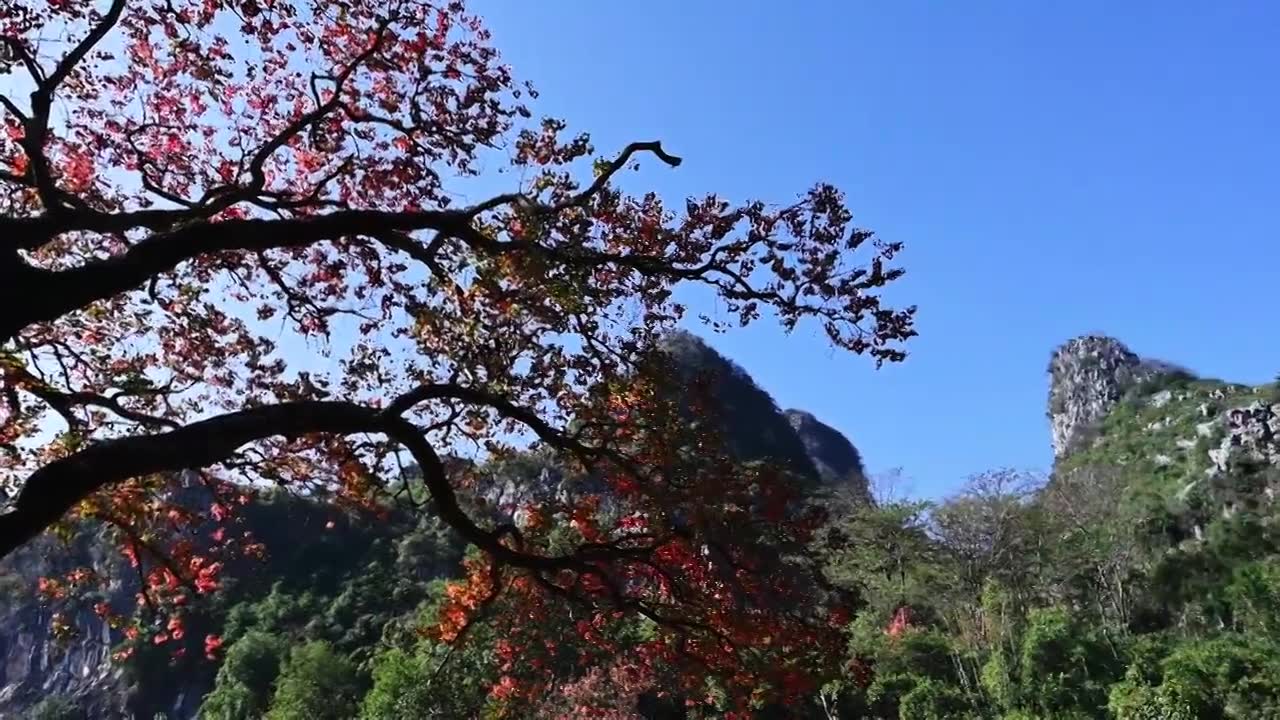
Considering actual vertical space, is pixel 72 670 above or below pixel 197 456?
above

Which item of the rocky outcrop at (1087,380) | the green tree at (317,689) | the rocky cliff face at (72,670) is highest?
the rocky outcrop at (1087,380)

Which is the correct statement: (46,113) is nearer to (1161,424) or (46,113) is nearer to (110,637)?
(1161,424)

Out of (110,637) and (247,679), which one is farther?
(110,637)

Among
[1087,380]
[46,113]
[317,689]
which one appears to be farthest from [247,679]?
[1087,380]

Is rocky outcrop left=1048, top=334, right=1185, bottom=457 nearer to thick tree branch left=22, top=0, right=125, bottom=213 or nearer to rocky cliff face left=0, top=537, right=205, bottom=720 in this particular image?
rocky cliff face left=0, top=537, right=205, bottom=720

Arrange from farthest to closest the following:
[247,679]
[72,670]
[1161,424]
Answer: [72,670] < [1161,424] < [247,679]

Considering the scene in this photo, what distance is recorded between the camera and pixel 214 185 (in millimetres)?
5859

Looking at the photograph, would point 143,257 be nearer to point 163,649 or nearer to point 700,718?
point 700,718

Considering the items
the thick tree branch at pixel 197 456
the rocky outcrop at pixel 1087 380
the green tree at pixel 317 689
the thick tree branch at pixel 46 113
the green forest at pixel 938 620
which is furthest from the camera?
the rocky outcrop at pixel 1087 380

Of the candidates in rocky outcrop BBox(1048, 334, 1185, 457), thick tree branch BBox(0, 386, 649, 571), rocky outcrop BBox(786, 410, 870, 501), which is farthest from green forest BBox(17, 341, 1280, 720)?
rocky outcrop BBox(786, 410, 870, 501)

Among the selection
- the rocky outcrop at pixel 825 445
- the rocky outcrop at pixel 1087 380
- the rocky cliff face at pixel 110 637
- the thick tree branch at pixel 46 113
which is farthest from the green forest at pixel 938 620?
the rocky outcrop at pixel 825 445

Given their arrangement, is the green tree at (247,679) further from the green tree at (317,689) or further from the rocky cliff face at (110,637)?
the rocky cliff face at (110,637)

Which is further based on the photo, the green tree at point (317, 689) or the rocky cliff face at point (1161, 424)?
the rocky cliff face at point (1161, 424)

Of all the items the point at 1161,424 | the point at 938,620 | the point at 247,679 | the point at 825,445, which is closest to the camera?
the point at 938,620
